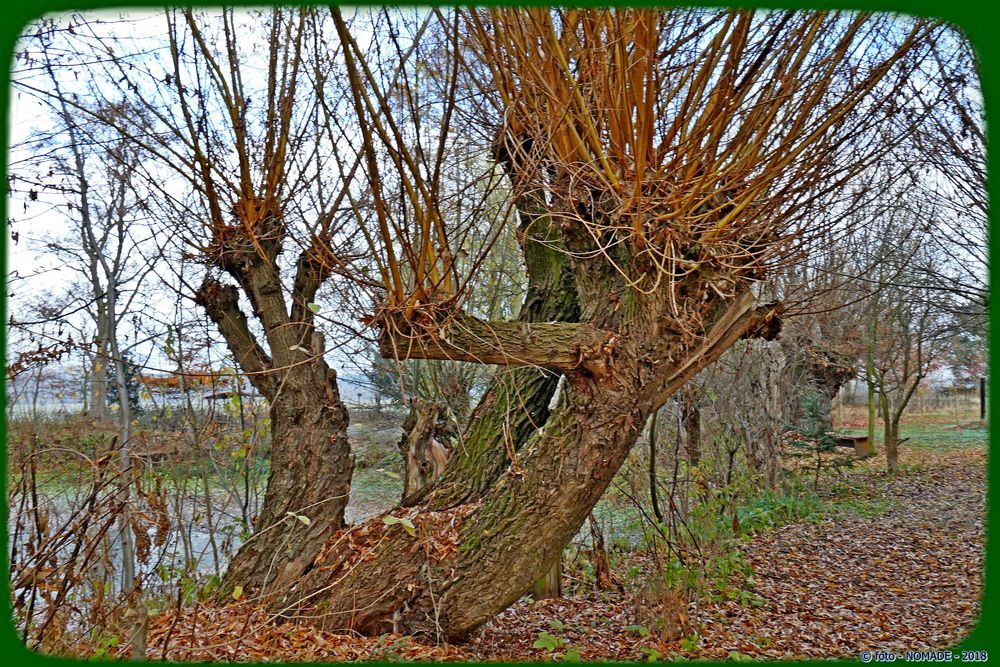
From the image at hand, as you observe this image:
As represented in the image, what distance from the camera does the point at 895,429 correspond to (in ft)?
41.2

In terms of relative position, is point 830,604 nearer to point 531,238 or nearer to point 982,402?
point 531,238

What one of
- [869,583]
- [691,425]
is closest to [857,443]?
[691,425]

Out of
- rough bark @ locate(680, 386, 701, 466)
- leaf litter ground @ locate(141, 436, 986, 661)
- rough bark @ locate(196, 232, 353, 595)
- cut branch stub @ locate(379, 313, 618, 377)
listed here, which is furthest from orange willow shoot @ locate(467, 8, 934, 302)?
rough bark @ locate(680, 386, 701, 466)

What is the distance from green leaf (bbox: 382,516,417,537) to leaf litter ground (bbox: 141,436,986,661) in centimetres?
62

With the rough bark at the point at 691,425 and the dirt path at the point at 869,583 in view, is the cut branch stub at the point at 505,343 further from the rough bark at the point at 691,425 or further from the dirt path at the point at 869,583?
the rough bark at the point at 691,425

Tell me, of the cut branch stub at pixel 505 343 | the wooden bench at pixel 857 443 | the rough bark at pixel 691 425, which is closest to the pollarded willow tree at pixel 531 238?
the cut branch stub at pixel 505 343

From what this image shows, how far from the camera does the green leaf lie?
13.0 feet

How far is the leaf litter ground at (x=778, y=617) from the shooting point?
11.5ft

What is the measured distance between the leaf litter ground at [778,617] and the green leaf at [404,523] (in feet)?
2.05

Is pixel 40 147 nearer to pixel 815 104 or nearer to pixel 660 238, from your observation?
pixel 660 238

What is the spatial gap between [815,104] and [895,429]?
37.0 feet

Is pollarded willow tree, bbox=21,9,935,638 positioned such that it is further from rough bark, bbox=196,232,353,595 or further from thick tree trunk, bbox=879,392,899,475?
thick tree trunk, bbox=879,392,899,475

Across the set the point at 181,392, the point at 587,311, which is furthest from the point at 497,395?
the point at 181,392

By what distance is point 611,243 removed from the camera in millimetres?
3992
